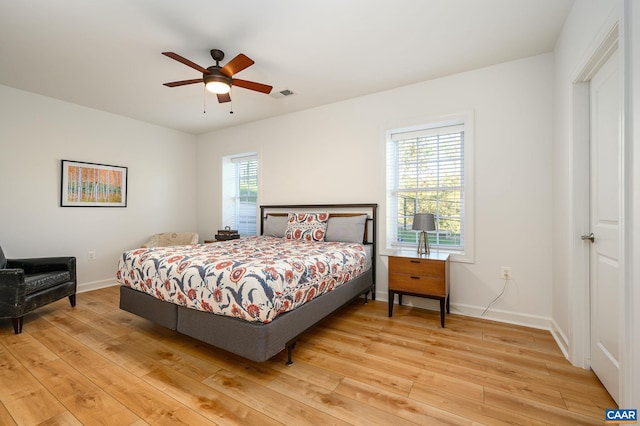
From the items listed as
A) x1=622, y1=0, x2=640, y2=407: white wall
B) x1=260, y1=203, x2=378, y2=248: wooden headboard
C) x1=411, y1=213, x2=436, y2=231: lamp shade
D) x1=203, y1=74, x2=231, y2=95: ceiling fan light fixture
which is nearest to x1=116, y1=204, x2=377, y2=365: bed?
x1=260, y1=203, x2=378, y2=248: wooden headboard

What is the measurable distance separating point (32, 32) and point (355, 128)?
324 cm

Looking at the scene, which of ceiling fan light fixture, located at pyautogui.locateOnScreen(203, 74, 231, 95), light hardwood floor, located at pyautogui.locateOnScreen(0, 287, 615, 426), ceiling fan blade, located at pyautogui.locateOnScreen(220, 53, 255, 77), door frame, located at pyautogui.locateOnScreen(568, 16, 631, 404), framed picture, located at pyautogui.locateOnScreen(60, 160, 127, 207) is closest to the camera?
light hardwood floor, located at pyautogui.locateOnScreen(0, 287, 615, 426)

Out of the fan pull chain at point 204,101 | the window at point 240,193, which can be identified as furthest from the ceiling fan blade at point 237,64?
the window at point 240,193

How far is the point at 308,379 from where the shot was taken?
1873 millimetres

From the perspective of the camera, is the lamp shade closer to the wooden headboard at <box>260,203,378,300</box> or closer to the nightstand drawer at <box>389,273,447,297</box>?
the nightstand drawer at <box>389,273,447,297</box>

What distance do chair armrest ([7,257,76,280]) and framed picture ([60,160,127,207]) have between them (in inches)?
38.1

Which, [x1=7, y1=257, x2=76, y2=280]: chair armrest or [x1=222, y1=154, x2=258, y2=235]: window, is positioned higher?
[x1=222, y1=154, x2=258, y2=235]: window

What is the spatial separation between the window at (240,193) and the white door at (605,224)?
14.0ft

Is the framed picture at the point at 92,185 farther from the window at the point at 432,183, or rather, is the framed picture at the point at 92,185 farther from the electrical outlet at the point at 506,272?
the electrical outlet at the point at 506,272

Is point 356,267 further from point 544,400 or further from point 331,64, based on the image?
point 331,64

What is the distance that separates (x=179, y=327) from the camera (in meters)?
2.18

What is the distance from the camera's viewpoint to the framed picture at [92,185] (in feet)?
12.5

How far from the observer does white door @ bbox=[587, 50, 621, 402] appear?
162cm

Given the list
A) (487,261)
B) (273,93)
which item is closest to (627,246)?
(487,261)
